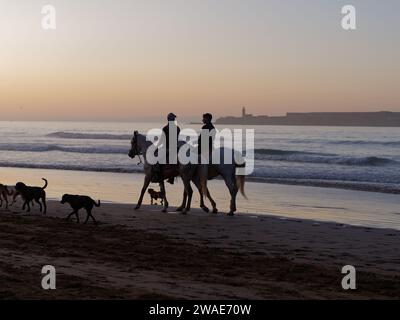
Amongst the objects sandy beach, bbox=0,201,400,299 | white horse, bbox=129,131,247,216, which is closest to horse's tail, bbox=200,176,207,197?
white horse, bbox=129,131,247,216

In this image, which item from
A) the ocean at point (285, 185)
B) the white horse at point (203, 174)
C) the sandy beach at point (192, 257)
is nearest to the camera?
the sandy beach at point (192, 257)

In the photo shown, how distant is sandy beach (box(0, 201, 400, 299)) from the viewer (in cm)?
647

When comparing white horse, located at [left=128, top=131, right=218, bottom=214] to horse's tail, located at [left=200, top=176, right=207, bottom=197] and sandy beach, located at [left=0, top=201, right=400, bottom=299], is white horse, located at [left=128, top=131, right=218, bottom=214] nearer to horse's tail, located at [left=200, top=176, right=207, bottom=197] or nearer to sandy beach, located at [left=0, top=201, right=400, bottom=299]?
horse's tail, located at [left=200, top=176, right=207, bottom=197]

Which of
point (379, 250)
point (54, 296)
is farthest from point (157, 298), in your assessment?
point (379, 250)

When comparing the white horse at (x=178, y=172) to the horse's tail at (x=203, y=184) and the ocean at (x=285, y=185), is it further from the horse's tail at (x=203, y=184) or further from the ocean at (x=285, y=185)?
the ocean at (x=285, y=185)

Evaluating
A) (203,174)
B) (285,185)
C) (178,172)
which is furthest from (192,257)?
(285,185)

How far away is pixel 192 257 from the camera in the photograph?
8.53 meters

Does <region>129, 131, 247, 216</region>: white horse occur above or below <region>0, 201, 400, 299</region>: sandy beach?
above

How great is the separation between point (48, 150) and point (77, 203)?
112ft

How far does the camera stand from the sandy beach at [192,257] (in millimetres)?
6469

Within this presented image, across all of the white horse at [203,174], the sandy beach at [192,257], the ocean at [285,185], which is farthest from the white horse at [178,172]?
the ocean at [285,185]

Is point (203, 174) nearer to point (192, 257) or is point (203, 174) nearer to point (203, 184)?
point (203, 184)

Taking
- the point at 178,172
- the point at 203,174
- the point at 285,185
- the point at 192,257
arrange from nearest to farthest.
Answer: the point at 192,257 < the point at 203,174 < the point at 178,172 < the point at 285,185

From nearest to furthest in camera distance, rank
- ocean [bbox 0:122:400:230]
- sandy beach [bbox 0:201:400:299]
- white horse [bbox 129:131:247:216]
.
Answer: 1. sandy beach [bbox 0:201:400:299]
2. white horse [bbox 129:131:247:216]
3. ocean [bbox 0:122:400:230]
